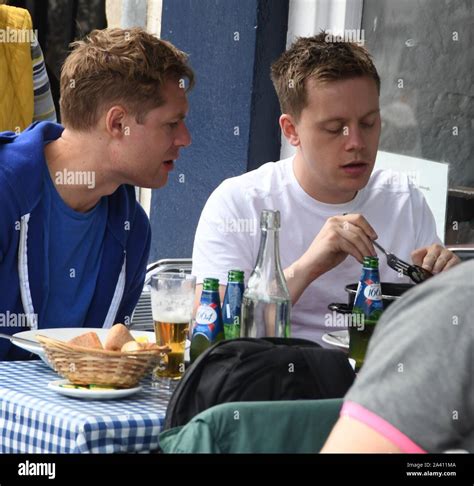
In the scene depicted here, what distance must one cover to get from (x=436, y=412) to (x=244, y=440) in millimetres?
643

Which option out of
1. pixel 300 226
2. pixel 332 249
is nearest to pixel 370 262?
pixel 332 249

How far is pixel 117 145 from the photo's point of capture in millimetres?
3340

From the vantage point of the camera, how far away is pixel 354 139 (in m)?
3.34

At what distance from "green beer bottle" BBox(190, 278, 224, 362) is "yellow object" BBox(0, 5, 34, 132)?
227 centimetres

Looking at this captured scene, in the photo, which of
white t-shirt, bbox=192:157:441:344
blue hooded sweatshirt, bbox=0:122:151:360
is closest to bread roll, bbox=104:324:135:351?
blue hooded sweatshirt, bbox=0:122:151:360

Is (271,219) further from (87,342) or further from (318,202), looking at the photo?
(318,202)

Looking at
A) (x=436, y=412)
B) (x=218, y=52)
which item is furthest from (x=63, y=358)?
(x=218, y=52)

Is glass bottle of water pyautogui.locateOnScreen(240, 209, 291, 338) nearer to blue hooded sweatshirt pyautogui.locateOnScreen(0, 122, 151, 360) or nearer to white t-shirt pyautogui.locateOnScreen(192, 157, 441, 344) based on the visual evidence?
white t-shirt pyautogui.locateOnScreen(192, 157, 441, 344)

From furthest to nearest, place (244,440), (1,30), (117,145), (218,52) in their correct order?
(218,52) → (1,30) → (117,145) → (244,440)

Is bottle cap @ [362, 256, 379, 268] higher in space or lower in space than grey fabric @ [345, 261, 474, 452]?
lower

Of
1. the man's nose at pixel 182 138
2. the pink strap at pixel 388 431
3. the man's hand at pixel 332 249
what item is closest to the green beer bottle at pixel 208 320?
the man's hand at pixel 332 249

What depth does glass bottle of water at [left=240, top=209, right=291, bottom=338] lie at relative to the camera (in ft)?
8.30

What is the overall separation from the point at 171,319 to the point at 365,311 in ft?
1.54

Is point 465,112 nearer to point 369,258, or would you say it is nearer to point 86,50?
point 86,50
